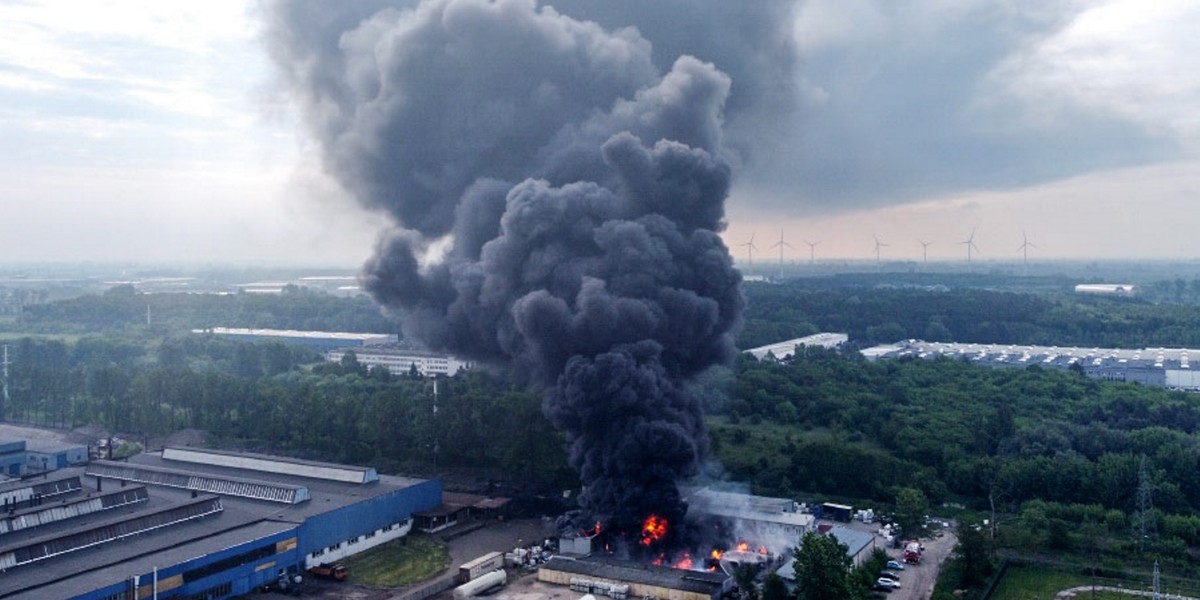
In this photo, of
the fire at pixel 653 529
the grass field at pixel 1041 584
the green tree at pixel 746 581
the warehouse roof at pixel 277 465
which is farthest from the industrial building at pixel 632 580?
the warehouse roof at pixel 277 465

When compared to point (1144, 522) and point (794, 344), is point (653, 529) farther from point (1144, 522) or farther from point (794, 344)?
point (794, 344)

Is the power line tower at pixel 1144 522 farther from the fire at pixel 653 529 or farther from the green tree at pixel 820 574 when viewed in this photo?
the fire at pixel 653 529

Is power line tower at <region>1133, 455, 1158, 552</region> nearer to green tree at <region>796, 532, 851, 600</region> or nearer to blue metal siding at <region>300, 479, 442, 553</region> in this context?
green tree at <region>796, 532, 851, 600</region>

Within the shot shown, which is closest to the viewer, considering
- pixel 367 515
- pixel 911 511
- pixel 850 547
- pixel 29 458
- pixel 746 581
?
pixel 746 581

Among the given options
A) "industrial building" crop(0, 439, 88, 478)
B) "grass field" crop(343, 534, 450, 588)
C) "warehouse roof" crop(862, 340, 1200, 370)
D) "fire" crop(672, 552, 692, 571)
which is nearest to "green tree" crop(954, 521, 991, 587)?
"fire" crop(672, 552, 692, 571)

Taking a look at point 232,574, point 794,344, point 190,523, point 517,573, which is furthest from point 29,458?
Result: point 794,344

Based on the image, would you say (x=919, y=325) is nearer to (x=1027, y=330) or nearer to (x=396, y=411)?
(x=1027, y=330)
